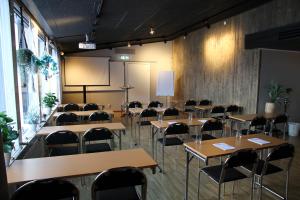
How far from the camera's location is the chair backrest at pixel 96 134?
3.29 metres

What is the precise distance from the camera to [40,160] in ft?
7.69

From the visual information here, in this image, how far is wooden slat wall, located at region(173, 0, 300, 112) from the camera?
5496mm

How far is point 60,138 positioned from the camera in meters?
3.20

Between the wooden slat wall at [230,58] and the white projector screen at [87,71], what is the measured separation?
365 cm

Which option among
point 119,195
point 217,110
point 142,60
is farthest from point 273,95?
point 142,60

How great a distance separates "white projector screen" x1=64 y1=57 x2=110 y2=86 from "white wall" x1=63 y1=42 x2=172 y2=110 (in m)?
0.31

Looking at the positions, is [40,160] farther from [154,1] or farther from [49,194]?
[154,1]

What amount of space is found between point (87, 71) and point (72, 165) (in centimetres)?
801

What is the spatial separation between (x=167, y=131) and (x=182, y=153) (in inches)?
51.1

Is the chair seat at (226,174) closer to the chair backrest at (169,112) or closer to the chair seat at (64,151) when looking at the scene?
the chair seat at (64,151)

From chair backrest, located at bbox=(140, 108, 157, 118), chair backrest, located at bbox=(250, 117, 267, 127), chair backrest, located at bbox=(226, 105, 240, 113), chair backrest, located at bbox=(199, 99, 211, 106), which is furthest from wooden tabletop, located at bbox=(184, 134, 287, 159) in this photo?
chair backrest, located at bbox=(199, 99, 211, 106)

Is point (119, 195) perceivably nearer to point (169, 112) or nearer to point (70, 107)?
point (169, 112)

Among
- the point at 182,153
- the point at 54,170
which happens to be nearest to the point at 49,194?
the point at 54,170

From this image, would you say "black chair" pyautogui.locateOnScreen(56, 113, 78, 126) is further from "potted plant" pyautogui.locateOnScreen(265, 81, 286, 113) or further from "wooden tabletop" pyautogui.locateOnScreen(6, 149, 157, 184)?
"potted plant" pyautogui.locateOnScreen(265, 81, 286, 113)
